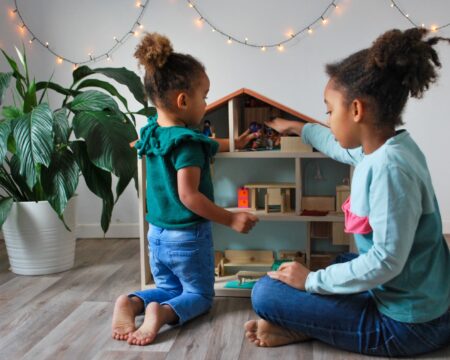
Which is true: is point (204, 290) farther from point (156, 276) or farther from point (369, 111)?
point (369, 111)

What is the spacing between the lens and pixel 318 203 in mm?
1803

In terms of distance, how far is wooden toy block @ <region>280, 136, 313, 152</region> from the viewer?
67.7 inches

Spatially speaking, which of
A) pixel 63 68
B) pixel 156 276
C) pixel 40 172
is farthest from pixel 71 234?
pixel 63 68

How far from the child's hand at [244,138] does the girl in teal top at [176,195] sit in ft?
0.75

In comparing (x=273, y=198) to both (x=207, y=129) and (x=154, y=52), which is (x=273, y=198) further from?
(x=154, y=52)

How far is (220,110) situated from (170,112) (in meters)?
0.43

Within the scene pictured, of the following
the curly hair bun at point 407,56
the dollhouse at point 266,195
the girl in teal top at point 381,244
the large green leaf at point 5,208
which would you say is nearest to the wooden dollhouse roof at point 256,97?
the dollhouse at point 266,195

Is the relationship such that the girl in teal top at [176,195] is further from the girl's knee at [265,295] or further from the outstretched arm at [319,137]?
the outstretched arm at [319,137]

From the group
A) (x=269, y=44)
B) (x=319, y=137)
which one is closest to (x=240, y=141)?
(x=319, y=137)

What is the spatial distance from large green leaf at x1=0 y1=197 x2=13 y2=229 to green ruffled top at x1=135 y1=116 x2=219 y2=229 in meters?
0.63

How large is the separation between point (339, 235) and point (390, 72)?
2.45ft

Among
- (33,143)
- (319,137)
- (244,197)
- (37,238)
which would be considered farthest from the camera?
(37,238)

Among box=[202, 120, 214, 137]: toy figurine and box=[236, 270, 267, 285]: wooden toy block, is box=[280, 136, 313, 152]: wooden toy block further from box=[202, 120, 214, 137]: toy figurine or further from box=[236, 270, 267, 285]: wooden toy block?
box=[236, 270, 267, 285]: wooden toy block

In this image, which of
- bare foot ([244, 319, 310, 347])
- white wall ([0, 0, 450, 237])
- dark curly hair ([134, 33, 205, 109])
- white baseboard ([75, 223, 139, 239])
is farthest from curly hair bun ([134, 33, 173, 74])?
white baseboard ([75, 223, 139, 239])
